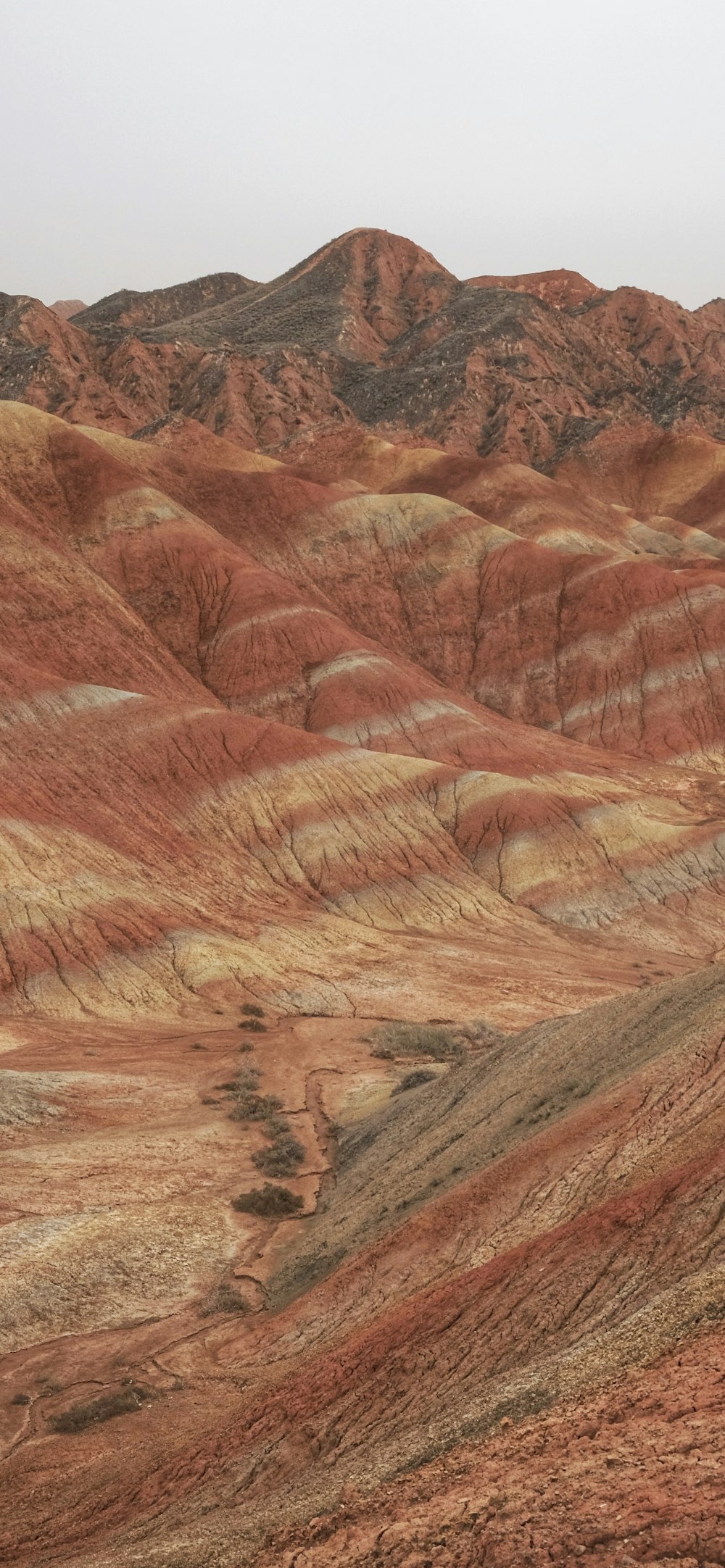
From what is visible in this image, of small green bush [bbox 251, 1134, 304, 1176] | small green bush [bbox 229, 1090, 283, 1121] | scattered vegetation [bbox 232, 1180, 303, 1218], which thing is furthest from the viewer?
small green bush [bbox 229, 1090, 283, 1121]

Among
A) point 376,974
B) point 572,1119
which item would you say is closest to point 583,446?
point 376,974

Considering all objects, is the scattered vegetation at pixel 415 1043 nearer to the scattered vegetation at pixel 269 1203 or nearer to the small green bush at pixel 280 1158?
the small green bush at pixel 280 1158

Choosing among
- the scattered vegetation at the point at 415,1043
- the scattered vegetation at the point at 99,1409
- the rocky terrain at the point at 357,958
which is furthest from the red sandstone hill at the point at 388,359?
the scattered vegetation at the point at 99,1409

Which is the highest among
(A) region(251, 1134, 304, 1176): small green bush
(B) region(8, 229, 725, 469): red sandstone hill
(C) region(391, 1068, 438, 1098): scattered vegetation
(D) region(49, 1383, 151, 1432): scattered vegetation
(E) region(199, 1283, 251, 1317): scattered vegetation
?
(B) region(8, 229, 725, 469): red sandstone hill

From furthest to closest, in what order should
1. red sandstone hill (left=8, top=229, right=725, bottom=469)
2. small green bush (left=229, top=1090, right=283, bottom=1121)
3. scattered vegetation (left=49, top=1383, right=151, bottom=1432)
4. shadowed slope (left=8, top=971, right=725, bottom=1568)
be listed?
1. red sandstone hill (left=8, top=229, right=725, bottom=469)
2. small green bush (left=229, top=1090, right=283, bottom=1121)
3. scattered vegetation (left=49, top=1383, right=151, bottom=1432)
4. shadowed slope (left=8, top=971, right=725, bottom=1568)

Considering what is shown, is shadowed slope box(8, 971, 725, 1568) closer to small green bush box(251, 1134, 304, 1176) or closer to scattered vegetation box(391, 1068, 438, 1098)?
small green bush box(251, 1134, 304, 1176)

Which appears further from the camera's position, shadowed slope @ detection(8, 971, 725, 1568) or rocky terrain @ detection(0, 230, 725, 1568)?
rocky terrain @ detection(0, 230, 725, 1568)

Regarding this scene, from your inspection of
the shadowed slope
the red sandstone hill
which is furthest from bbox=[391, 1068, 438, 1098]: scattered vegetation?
the red sandstone hill

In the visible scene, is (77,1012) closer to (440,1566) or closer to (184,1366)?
(184,1366)
